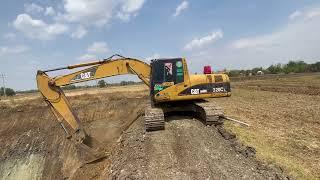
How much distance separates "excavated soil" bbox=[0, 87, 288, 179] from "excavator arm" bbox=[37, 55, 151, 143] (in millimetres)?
1716

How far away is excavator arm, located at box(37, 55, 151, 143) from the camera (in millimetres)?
14477

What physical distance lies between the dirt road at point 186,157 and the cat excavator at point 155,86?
84 cm

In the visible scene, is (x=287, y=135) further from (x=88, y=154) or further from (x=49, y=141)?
(x=49, y=141)

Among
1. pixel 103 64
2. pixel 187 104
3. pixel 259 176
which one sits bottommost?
pixel 259 176

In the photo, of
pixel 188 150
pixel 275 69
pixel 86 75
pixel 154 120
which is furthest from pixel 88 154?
pixel 275 69

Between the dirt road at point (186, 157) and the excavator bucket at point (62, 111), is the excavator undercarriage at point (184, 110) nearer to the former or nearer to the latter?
the dirt road at point (186, 157)

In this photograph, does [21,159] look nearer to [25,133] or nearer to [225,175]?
[25,133]

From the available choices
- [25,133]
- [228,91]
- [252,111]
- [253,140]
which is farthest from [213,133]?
[25,133]

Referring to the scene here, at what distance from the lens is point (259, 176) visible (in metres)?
9.27

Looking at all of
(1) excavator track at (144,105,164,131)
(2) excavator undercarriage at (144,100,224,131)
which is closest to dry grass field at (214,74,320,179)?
(2) excavator undercarriage at (144,100,224,131)

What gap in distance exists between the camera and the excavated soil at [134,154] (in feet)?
32.9

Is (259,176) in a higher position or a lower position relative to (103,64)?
lower

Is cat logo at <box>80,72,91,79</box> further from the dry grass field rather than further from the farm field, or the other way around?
the dry grass field

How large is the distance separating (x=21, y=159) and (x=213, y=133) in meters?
10.8
